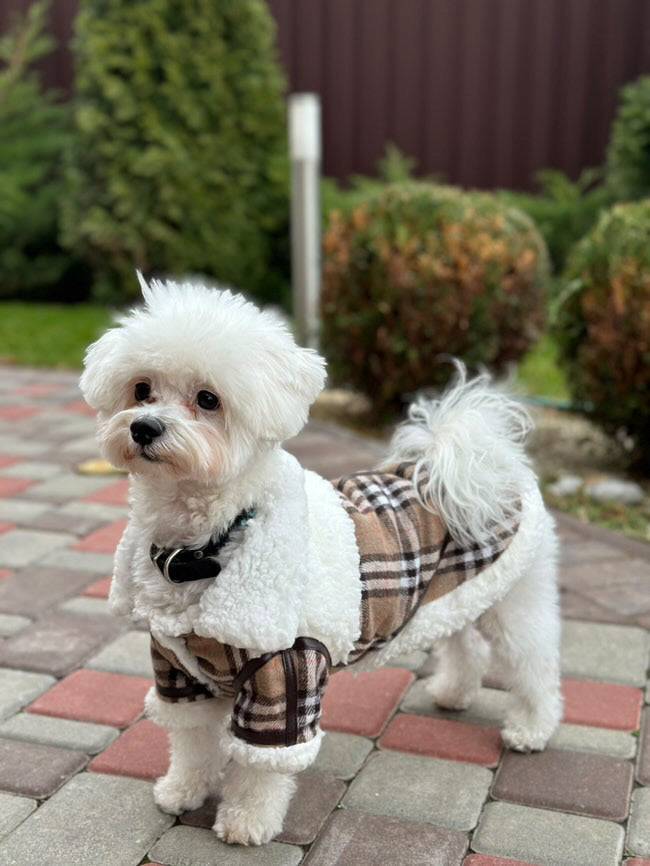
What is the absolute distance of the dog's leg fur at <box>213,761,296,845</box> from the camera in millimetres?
2090

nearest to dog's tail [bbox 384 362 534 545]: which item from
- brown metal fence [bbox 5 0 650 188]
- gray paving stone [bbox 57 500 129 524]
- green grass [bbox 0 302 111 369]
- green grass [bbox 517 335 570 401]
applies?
gray paving stone [bbox 57 500 129 524]

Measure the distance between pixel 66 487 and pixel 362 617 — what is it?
2.52 m

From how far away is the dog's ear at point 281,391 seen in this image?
1.89m

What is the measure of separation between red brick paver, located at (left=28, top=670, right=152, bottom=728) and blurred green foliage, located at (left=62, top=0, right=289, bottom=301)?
5.58 meters

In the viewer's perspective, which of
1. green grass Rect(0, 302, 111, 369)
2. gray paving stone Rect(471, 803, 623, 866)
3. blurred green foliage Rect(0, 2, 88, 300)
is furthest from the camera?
blurred green foliage Rect(0, 2, 88, 300)

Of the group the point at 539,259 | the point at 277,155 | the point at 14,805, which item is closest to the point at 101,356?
the point at 14,805

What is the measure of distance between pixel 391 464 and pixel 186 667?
0.72 m

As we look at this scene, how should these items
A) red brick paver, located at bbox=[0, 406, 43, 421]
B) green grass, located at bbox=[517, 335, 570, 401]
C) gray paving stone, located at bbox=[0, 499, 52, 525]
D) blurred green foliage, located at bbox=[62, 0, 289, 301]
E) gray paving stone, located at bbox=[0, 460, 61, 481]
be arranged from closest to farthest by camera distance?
gray paving stone, located at bbox=[0, 499, 52, 525]
gray paving stone, located at bbox=[0, 460, 61, 481]
red brick paver, located at bbox=[0, 406, 43, 421]
green grass, located at bbox=[517, 335, 570, 401]
blurred green foliage, located at bbox=[62, 0, 289, 301]

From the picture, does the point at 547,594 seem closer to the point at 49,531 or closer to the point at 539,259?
the point at 49,531

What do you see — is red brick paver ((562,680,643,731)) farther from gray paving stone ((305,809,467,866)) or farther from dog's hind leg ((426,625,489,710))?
gray paving stone ((305,809,467,866))

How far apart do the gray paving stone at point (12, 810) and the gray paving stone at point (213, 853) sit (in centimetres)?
30

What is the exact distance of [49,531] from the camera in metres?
3.86

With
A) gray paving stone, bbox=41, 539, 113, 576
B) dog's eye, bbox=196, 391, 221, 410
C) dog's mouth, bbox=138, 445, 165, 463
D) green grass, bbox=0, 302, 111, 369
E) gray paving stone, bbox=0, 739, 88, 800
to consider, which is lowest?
green grass, bbox=0, 302, 111, 369

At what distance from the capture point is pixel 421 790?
7.59ft
